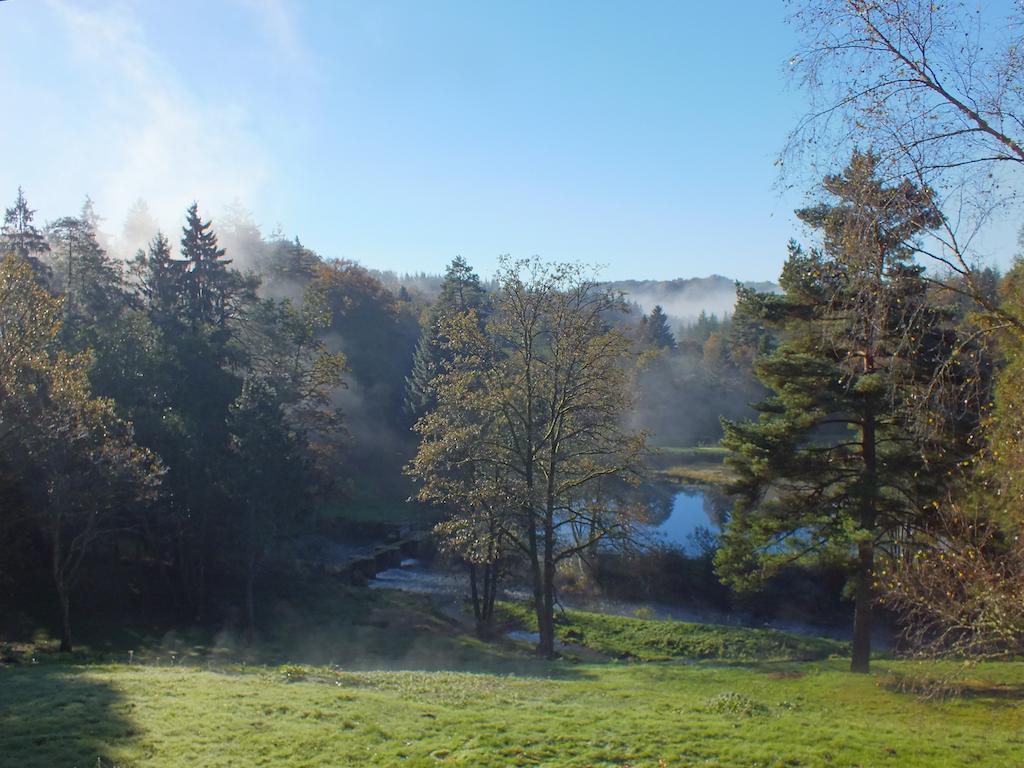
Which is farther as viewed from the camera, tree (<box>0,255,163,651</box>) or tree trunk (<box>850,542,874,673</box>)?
tree (<box>0,255,163,651</box>)

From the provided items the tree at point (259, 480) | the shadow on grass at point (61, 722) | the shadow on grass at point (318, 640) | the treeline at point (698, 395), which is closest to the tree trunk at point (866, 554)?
the shadow on grass at point (318, 640)

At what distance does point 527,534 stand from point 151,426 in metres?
15.3

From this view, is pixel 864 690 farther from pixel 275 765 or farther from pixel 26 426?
pixel 26 426

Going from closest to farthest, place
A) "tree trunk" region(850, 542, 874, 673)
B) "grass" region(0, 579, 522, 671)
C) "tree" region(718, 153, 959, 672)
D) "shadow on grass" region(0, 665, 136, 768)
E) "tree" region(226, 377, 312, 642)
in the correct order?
1. "shadow on grass" region(0, 665, 136, 768)
2. "tree" region(718, 153, 959, 672)
3. "tree trunk" region(850, 542, 874, 673)
4. "grass" region(0, 579, 522, 671)
5. "tree" region(226, 377, 312, 642)

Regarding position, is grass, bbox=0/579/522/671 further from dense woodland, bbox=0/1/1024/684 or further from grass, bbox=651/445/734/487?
grass, bbox=651/445/734/487

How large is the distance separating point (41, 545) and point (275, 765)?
24.0m

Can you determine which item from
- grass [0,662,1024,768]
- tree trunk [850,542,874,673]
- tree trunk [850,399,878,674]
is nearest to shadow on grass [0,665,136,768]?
grass [0,662,1024,768]

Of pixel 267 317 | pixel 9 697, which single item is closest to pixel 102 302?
pixel 267 317

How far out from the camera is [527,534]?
86.3 feet

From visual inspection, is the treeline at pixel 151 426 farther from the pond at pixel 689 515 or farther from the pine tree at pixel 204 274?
the pond at pixel 689 515

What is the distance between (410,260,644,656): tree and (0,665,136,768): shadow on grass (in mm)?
13268

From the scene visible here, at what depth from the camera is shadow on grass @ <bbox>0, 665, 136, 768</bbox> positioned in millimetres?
9242

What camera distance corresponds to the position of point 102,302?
41750 mm

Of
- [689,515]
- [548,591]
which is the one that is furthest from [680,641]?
[689,515]
